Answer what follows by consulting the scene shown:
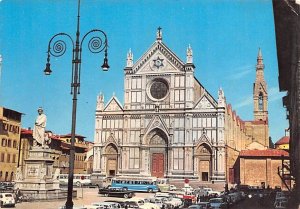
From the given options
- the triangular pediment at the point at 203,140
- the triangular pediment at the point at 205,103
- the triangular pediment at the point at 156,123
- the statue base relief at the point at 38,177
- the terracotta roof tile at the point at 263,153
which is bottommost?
the statue base relief at the point at 38,177

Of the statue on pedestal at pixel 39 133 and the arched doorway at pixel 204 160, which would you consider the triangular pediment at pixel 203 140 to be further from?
the statue on pedestal at pixel 39 133

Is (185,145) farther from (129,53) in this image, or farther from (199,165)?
(129,53)

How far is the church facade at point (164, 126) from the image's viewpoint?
55.4 m

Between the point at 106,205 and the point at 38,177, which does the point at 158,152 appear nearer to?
the point at 38,177

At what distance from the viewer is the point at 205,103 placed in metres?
56.4

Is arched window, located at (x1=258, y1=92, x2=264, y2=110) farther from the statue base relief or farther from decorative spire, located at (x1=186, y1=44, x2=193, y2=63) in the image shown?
the statue base relief

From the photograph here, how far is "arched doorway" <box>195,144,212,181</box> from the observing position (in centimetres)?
5541

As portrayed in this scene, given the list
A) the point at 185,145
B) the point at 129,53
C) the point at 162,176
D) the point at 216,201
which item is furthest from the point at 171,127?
the point at 216,201

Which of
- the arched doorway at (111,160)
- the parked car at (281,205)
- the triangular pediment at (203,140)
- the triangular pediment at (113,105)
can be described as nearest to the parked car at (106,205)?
the parked car at (281,205)

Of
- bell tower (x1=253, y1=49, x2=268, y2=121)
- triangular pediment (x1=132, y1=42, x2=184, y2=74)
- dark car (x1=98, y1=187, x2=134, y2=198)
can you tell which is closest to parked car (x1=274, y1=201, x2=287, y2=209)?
dark car (x1=98, y1=187, x2=134, y2=198)

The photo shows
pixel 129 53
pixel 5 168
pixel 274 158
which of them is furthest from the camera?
pixel 129 53

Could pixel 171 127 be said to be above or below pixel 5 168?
above

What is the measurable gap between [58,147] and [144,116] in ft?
60.4

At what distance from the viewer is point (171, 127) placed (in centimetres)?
5753
